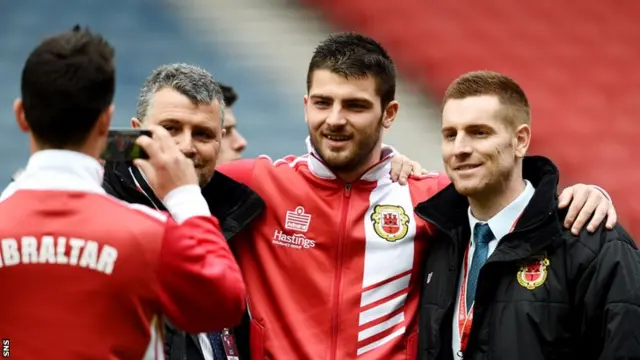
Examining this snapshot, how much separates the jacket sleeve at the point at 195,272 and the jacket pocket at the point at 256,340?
89cm

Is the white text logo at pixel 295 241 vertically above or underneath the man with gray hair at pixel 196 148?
underneath

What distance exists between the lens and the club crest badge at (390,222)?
325 centimetres

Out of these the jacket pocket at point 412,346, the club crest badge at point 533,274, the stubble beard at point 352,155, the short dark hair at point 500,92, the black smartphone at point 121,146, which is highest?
the short dark hair at point 500,92

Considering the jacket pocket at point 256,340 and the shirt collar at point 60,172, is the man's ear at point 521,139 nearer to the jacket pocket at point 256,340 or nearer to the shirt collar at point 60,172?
the jacket pocket at point 256,340

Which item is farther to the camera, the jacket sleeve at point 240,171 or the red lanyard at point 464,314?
the jacket sleeve at point 240,171

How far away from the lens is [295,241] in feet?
10.6

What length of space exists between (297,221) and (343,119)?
357 mm

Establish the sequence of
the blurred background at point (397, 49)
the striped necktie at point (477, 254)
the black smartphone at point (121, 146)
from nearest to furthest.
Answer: the black smartphone at point (121, 146), the striped necktie at point (477, 254), the blurred background at point (397, 49)

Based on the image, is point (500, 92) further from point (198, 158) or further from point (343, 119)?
point (198, 158)

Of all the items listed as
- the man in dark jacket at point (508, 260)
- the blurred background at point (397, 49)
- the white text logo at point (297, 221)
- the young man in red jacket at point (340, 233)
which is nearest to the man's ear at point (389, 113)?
the young man in red jacket at point (340, 233)

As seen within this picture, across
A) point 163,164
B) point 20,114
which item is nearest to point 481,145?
point 163,164

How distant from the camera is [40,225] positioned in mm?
2098

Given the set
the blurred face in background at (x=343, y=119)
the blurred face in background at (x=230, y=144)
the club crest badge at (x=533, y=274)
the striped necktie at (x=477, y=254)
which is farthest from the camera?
the blurred face in background at (x=230, y=144)

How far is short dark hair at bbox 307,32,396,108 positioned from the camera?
3.28 meters
